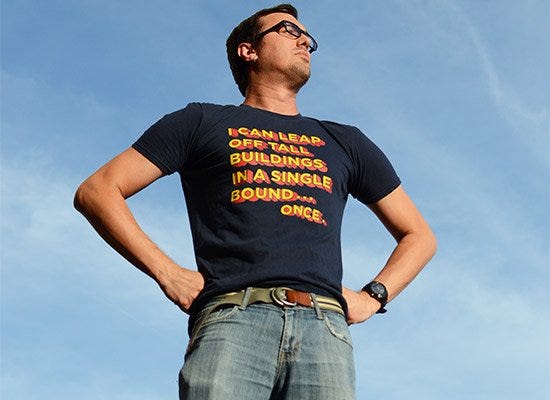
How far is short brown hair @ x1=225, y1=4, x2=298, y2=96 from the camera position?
625 centimetres

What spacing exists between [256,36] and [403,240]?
6.30 feet

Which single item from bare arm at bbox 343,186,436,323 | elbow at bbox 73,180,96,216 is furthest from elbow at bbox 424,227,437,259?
elbow at bbox 73,180,96,216

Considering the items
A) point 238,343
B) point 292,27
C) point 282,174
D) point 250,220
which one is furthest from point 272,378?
point 292,27

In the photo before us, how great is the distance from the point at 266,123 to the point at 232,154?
443 millimetres

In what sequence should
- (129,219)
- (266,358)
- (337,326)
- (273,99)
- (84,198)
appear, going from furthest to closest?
(273,99), (84,198), (129,219), (337,326), (266,358)

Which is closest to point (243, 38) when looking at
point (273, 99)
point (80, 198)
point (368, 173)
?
point (273, 99)

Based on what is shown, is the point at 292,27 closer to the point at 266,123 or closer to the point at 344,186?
the point at 266,123

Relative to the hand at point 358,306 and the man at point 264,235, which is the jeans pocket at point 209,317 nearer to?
the man at point 264,235

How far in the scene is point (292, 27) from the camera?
6070mm

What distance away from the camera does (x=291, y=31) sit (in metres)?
6.04

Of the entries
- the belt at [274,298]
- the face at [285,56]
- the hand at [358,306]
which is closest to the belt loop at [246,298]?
the belt at [274,298]

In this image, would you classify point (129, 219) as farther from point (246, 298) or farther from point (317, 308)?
point (317, 308)

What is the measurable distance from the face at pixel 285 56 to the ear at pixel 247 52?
2.0 inches

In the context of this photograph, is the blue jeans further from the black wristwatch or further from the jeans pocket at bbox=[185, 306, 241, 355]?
the black wristwatch
